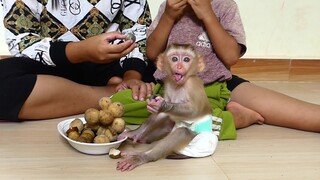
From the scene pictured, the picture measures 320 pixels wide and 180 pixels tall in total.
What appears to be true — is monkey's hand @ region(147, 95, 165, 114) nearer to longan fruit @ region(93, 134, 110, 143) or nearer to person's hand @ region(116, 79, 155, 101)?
longan fruit @ region(93, 134, 110, 143)

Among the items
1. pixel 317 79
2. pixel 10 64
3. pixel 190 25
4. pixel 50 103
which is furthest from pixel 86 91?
pixel 317 79

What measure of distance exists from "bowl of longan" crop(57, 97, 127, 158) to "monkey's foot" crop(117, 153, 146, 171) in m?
0.03

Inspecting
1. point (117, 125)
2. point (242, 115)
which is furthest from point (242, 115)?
point (117, 125)

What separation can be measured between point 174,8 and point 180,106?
287 millimetres

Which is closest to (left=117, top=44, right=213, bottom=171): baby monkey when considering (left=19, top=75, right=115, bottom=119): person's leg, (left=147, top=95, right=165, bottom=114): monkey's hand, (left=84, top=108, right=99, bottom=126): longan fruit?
(left=147, top=95, right=165, bottom=114): monkey's hand

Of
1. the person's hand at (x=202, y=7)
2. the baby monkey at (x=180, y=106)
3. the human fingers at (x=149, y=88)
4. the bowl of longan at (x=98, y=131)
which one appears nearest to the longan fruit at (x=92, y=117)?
the bowl of longan at (x=98, y=131)

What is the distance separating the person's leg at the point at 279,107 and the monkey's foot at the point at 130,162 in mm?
424

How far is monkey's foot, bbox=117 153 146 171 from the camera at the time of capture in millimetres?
839

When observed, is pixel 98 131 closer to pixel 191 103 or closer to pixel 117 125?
pixel 117 125

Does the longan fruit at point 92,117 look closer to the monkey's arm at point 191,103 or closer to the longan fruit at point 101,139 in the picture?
the longan fruit at point 101,139

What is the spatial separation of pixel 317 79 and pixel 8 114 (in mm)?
1361

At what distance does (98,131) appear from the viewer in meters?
0.92

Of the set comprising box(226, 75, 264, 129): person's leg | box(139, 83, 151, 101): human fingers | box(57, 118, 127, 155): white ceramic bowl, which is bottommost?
box(226, 75, 264, 129): person's leg

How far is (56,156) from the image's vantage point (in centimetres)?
90
